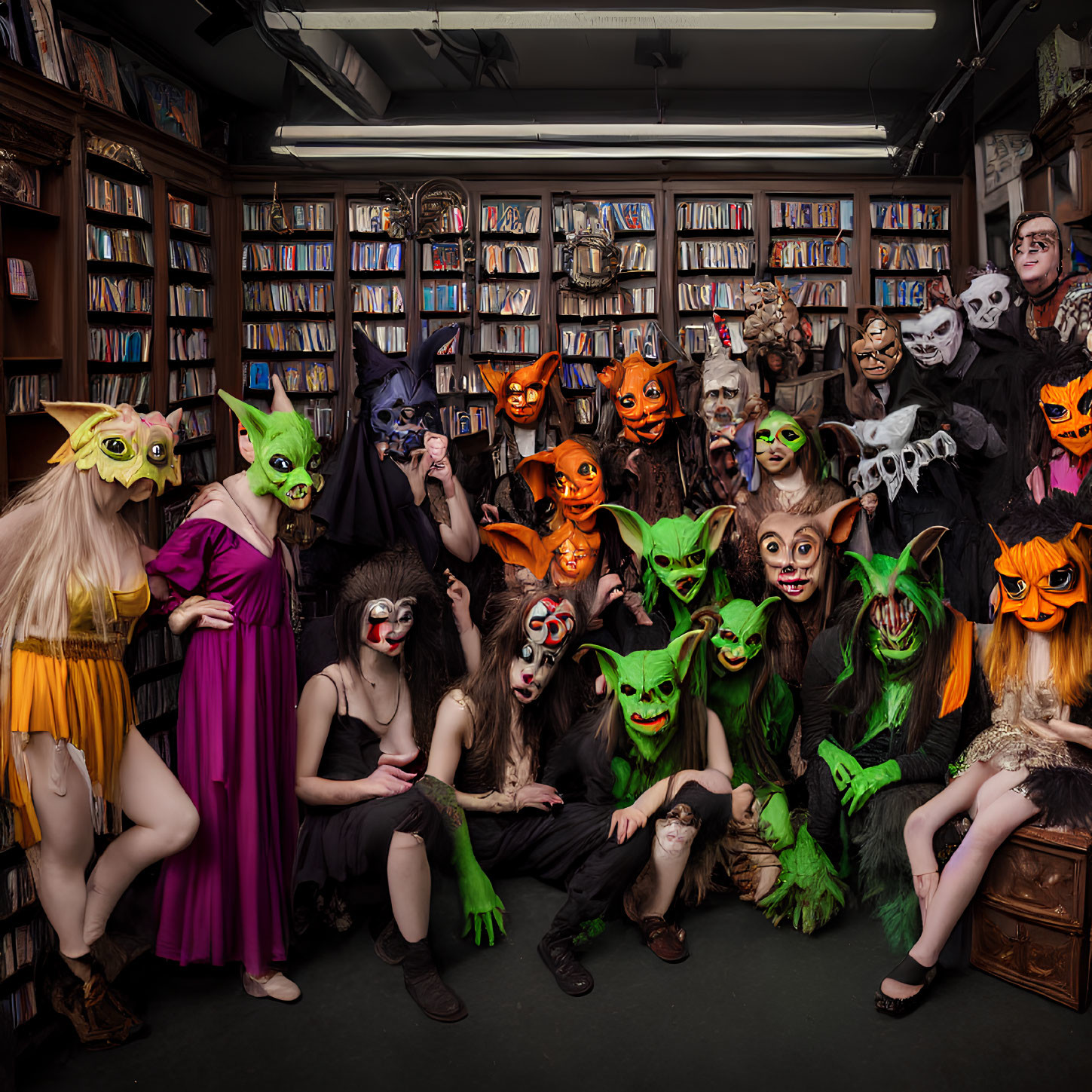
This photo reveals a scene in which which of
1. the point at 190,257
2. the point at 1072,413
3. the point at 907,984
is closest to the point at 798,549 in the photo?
the point at 1072,413

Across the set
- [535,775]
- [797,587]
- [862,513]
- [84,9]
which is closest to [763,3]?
[862,513]

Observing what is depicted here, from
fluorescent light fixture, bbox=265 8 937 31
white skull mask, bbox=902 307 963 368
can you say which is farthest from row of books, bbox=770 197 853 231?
white skull mask, bbox=902 307 963 368

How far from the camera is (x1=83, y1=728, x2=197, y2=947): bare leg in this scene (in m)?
2.64

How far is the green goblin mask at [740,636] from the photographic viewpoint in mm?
3371

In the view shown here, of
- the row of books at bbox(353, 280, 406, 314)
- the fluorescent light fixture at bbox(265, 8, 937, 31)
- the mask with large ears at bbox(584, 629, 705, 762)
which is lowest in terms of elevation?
the mask with large ears at bbox(584, 629, 705, 762)

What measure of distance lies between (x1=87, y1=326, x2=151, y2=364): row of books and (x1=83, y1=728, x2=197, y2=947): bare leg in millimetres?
2711

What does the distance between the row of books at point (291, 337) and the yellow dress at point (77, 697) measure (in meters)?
3.95

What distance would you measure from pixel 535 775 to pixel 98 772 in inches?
52.1

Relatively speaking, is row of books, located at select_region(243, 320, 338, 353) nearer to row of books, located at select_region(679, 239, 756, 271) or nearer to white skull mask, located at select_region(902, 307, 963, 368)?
row of books, located at select_region(679, 239, 756, 271)

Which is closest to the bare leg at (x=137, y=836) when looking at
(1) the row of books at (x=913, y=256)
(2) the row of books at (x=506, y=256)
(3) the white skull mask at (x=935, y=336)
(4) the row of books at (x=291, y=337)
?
(3) the white skull mask at (x=935, y=336)

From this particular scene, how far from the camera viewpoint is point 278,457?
2.85 m

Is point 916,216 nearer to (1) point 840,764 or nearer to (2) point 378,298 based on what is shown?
(2) point 378,298

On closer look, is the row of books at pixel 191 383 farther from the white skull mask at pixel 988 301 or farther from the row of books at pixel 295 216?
the white skull mask at pixel 988 301

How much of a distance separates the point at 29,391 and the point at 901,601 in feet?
11.9
